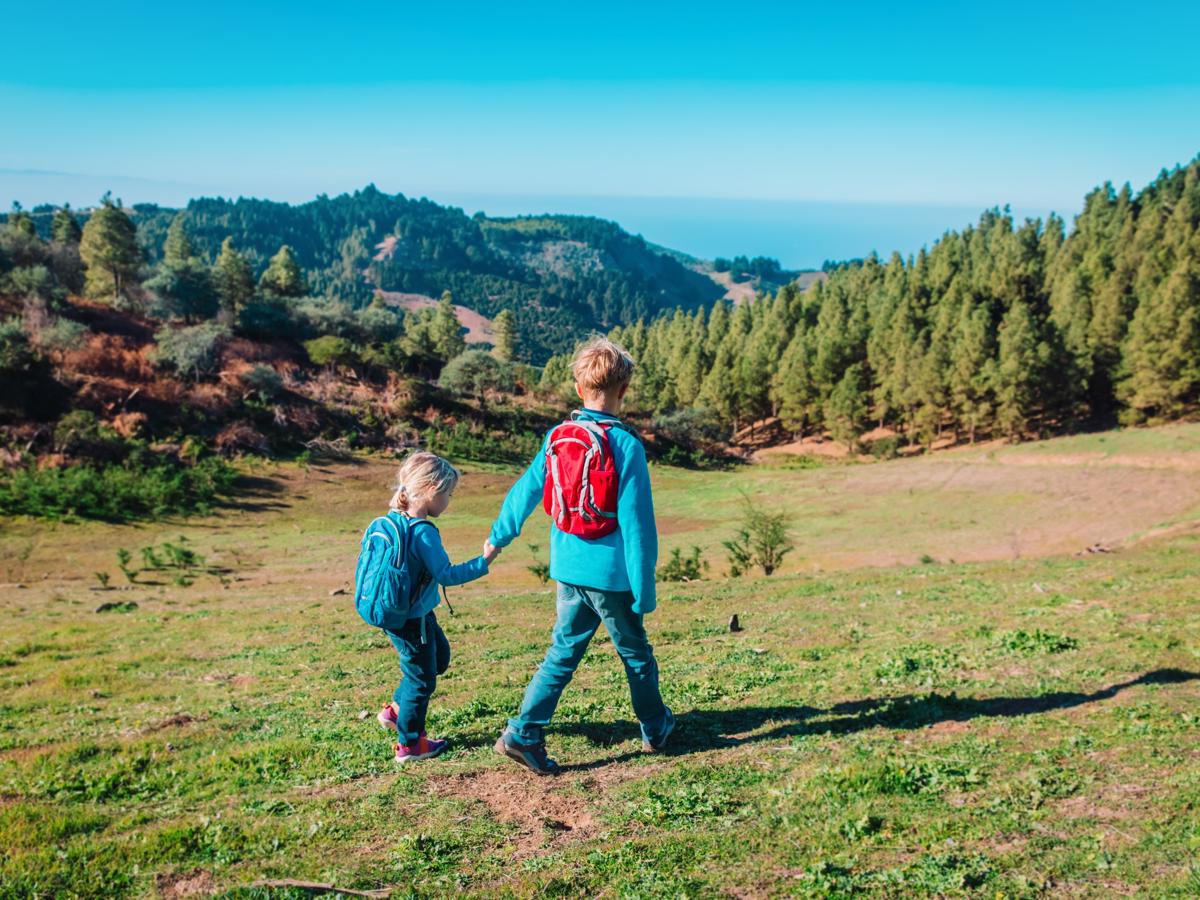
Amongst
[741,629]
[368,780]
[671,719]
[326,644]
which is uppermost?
[671,719]

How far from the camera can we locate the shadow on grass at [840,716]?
6605 millimetres

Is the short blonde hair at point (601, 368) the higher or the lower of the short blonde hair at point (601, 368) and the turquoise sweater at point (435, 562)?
the higher

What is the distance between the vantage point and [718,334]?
330 feet

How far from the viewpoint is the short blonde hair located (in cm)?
543

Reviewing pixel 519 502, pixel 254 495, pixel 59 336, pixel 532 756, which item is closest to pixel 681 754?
pixel 532 756

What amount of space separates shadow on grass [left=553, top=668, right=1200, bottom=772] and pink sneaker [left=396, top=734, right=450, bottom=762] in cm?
115

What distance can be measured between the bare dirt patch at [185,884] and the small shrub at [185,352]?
168 ft

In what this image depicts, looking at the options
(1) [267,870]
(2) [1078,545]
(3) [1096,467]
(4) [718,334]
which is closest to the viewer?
(1) [267,870]

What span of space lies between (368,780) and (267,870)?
4.61 feet

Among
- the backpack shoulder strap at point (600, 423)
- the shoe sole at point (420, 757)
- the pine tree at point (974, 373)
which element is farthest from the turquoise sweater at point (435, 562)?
the pine tree at point (974, 373)

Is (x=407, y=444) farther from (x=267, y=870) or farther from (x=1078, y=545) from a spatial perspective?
(x=267, y=870)

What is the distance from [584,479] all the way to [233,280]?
2743 inches

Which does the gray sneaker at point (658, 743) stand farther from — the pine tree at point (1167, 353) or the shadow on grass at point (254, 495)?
the pine tree at point (1167, 353)

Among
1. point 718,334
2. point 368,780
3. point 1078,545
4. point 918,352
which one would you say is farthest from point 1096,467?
point 718,334
